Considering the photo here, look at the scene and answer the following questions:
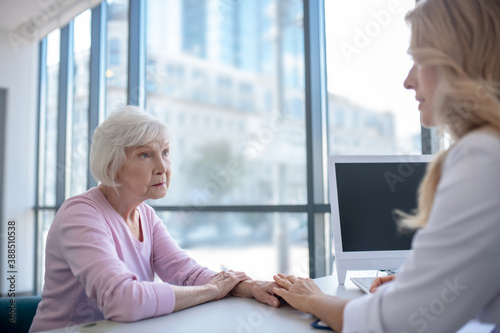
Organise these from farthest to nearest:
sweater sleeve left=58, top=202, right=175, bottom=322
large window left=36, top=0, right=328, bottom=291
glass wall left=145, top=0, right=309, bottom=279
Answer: glass wall left=145, top=0, right=309, bottom=279 < large window left=36, top=0, right=328, bottom=291 < sweater sleeve left=58, top=202, right=175, bottom=322

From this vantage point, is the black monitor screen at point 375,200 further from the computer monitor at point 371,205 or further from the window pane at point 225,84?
the window pane at point 225,84

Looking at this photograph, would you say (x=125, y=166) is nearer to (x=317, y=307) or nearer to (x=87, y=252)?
(x=87, y=252)

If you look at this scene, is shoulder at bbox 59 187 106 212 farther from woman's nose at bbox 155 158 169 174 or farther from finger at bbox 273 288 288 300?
finger at bbox 273 288 288 300

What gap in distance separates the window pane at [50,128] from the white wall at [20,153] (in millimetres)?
103

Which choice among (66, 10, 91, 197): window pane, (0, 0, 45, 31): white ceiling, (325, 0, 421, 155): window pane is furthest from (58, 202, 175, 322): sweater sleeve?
(0, 0, 45, 31): white ceiling

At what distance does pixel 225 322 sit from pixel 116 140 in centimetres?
82

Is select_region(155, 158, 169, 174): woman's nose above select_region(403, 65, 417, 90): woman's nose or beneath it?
beneath

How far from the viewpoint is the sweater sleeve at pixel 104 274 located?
1155 mm

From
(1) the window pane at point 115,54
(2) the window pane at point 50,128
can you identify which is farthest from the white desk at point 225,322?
(2) the window pane at point 50,128

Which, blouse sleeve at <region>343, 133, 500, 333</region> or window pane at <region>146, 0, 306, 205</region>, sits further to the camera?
window pane at <region>146, 0, 306, 205</region>

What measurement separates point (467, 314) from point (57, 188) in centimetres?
497

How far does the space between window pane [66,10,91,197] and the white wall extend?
0.67 meters

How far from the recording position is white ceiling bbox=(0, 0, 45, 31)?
13.7 feet

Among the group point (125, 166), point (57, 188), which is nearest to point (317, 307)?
point (125, 166)
